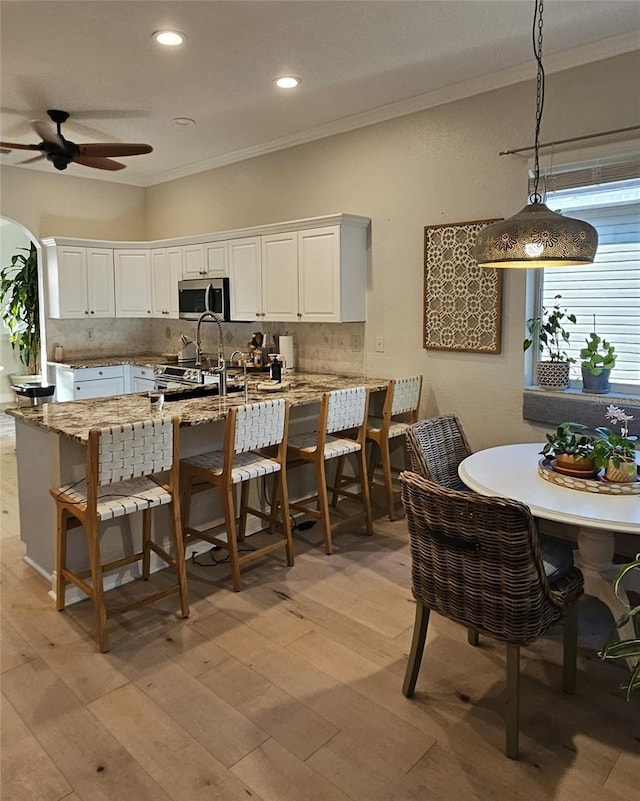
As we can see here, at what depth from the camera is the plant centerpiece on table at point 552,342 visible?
11.6 ft

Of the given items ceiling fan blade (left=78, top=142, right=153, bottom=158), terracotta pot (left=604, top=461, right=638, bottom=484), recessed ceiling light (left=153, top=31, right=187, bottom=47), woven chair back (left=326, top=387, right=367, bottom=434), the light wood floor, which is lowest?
the light wood floor

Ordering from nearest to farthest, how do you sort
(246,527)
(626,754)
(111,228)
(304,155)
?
(626,754) → (246,527) → (304,155) → (111,228)

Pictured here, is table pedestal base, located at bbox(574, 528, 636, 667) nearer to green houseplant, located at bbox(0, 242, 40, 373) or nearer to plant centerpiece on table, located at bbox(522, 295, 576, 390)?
plant centerpiece on table, located at bbox(522, 295, 576, 390)

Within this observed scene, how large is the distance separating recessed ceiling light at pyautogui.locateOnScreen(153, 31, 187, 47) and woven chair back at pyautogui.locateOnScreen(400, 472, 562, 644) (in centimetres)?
257

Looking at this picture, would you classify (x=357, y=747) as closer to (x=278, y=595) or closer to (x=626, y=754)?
(x=626, y=754)

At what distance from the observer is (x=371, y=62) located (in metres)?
3.39

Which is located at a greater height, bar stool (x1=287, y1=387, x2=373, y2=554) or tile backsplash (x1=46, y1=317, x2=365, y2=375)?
tile backsplash (x1=46, y1=317, x2=365, y2=375)

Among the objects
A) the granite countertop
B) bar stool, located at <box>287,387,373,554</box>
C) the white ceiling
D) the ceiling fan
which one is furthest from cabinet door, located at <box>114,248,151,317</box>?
bar stool, located at <box>287,387,373,554</box>

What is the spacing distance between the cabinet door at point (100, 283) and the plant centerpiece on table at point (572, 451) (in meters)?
4.95

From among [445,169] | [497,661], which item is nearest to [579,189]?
[445,169]

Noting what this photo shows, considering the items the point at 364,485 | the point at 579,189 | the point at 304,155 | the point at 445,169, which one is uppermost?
the point at 304,155

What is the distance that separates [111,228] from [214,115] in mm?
2621

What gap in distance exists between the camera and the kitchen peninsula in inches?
113

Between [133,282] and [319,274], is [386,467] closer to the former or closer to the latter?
[319,274]
